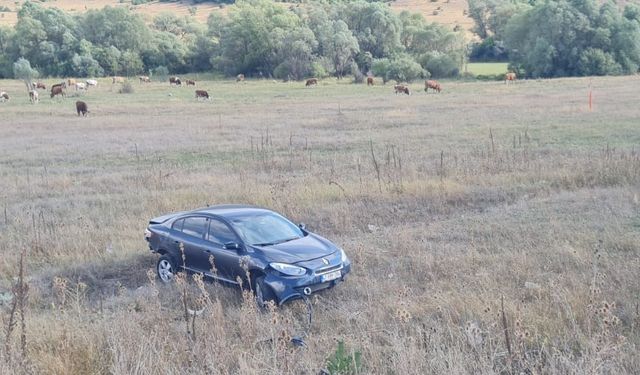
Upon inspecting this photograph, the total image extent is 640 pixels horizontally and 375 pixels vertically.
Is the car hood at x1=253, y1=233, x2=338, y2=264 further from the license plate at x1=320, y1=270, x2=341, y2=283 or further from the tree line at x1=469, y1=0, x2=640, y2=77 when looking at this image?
the tree line at x1=469, y1=0, x2=640, y2=77

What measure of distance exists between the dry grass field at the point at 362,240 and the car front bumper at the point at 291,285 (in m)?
0.20

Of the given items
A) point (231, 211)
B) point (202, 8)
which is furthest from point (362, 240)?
point (202, 8)

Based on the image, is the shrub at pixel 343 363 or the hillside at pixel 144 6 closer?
the shrub at pixel 343 363

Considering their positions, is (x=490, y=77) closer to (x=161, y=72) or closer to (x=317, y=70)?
(x=317, y=70)

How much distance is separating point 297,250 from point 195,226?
1.74 m

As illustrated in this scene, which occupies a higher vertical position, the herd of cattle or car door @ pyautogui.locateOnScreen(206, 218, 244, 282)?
the herd of cattle

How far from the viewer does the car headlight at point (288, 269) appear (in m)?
8.80

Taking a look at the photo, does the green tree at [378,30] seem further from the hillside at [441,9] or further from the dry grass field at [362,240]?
the dry grass field at [362,240]

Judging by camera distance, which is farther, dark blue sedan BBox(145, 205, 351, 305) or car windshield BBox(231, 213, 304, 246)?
car windshield BBox(231, 213, 304, 246)

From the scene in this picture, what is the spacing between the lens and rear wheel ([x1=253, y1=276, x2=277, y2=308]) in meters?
8.79

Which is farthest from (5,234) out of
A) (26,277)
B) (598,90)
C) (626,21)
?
(626,21)

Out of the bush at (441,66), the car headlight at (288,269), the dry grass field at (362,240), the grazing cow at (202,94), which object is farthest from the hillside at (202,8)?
the car headlight at (288,269)

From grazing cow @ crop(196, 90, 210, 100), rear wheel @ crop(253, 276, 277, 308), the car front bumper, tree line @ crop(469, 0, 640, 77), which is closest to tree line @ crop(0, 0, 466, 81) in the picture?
tree line @ crop(469, 0, 640, 77)

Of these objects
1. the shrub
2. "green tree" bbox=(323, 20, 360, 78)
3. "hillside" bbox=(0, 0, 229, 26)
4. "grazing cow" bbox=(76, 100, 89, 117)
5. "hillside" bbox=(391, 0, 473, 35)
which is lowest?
the shrub
